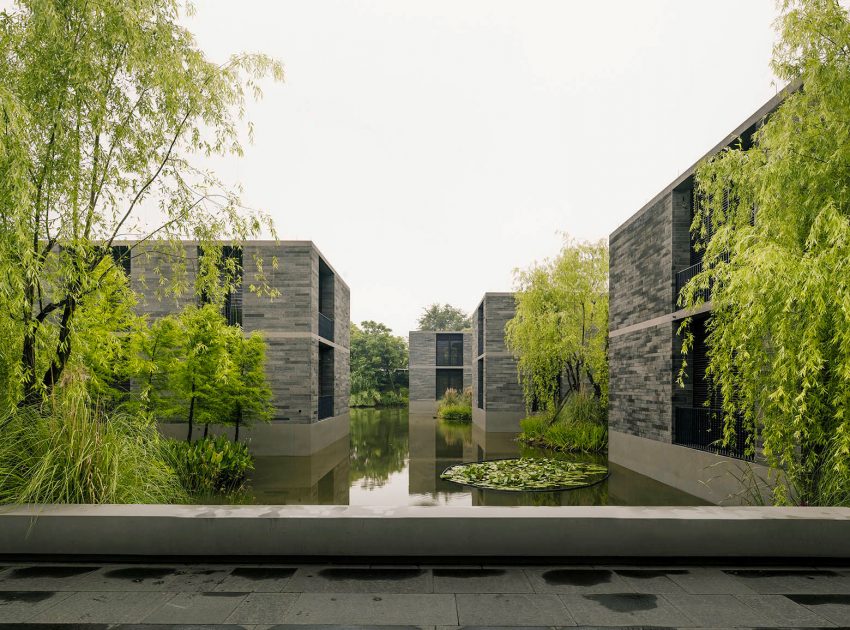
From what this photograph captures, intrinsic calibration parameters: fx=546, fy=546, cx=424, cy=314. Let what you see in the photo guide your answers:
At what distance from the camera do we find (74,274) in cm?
525

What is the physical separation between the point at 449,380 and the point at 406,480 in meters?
22.8

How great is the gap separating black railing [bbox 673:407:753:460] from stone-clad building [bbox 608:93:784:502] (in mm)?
18

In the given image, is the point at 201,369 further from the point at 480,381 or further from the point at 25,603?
the point at 480,381

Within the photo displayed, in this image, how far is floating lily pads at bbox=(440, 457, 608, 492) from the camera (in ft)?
32.5

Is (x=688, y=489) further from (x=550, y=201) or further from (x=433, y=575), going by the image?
(x=550, y=201)

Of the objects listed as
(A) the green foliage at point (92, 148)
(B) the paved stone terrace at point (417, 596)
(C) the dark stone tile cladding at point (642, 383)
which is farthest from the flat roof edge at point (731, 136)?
(A) the green foliage at point (92, 148)

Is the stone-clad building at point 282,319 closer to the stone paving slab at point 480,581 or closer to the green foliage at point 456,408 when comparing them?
the stone paving slab at point 480,581

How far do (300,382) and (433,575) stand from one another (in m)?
11.1

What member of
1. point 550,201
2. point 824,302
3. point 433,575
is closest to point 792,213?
point 824,302

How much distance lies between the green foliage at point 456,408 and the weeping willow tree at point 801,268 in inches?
837

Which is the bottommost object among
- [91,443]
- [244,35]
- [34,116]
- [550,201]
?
[91,443]

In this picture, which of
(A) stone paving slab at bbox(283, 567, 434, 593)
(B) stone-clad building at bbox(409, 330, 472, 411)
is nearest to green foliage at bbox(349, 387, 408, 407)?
(B) stone-clad building at bbox(409, 330, 472, 411)

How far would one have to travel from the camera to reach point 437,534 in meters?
4.06

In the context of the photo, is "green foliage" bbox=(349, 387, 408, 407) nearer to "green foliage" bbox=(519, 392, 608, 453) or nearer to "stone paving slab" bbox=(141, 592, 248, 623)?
"green foliage" bbox=(519, 392, 608, 453)
